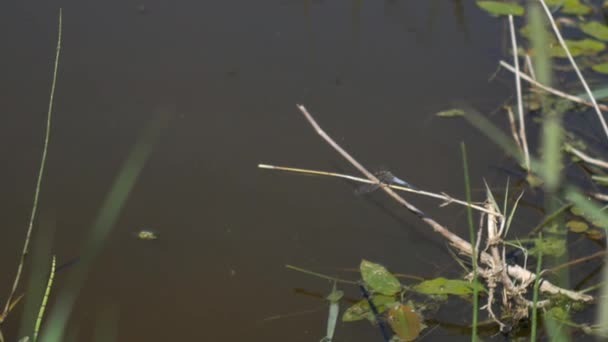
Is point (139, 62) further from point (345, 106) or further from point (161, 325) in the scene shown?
point (161, 325)

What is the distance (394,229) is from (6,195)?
86 centimetres

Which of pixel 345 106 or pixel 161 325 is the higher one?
pixel 345 106

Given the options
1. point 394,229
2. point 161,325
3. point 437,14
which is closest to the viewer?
point 161,325

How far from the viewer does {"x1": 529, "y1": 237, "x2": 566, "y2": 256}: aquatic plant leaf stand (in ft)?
6.14

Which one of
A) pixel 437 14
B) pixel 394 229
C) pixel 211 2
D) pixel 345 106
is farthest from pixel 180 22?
pixel 394 229

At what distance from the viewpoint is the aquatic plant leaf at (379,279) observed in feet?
5.66

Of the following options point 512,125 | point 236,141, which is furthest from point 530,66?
point 236,141

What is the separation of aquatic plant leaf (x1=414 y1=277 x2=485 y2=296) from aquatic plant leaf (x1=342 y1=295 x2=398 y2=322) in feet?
0.24

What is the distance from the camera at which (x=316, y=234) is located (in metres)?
1.91

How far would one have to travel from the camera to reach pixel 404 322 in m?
1.67

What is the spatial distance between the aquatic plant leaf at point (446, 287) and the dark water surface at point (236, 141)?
5 centimetres

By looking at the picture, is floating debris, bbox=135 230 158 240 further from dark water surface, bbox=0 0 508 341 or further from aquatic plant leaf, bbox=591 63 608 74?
aquatic plant leaf, bbox=591 63 608 74

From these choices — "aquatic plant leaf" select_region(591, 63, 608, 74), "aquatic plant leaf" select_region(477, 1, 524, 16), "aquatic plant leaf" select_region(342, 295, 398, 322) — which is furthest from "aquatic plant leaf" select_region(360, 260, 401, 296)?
"aquatic plant leaf" select_region(477, 1, 524, 16)

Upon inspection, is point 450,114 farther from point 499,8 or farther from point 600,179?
point 499,8
